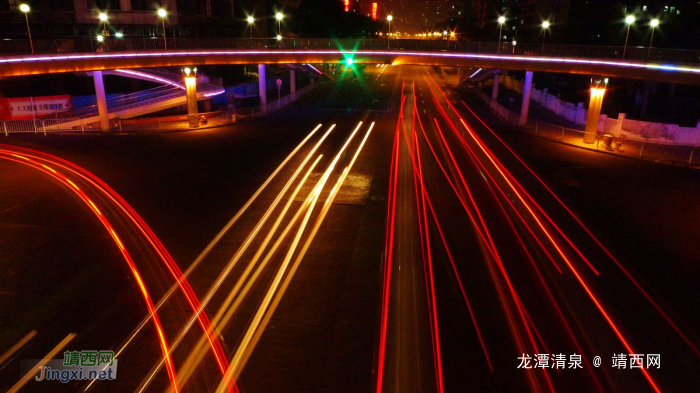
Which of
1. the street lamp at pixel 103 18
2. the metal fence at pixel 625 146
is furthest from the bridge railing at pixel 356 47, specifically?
the street lamp at pixel 103 18

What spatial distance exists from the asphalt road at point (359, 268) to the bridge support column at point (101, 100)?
8.20 m

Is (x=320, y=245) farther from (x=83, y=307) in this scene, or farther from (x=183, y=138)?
(x=183, y=138)

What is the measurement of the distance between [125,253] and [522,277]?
12.1 metres

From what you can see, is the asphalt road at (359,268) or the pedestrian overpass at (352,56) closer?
the asphalt road at (359,268)

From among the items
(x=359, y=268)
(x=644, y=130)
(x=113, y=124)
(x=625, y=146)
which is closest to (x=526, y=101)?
(x=644, y=130)

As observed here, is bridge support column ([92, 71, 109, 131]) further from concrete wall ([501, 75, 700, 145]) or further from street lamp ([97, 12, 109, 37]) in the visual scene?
concrete wall ([501, 75, 700, 145])

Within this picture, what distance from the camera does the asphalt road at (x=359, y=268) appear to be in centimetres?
904

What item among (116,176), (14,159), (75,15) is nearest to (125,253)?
(116,176)

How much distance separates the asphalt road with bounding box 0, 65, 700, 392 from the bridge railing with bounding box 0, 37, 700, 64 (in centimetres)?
664

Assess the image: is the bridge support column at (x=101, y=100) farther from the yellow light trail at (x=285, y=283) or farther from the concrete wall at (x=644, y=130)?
the concrete wall at (x=644, y=130)

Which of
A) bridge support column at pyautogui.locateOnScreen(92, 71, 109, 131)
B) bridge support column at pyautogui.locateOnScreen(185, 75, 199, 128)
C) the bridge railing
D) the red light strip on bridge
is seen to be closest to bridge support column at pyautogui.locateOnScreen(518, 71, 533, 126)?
the bridge railing

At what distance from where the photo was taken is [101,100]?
3172 cm

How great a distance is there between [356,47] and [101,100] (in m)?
19.9

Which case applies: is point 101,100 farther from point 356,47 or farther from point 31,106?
point 356,47
